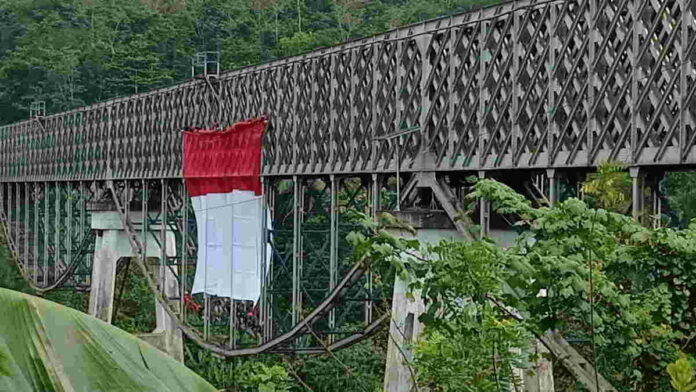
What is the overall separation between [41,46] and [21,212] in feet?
73.3

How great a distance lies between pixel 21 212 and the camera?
183ft

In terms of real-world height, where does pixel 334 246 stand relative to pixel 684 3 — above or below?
below

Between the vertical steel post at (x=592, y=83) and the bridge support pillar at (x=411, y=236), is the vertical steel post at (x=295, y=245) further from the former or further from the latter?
the vertical steel post at (x=592, y=83)

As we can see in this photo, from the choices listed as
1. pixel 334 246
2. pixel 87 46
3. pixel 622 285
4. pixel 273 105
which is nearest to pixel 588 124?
pixel 622 285

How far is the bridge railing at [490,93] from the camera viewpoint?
14.1 m

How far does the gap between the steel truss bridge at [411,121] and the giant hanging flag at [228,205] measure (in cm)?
39

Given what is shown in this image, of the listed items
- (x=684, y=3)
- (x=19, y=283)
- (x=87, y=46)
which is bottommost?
(x=19, y=283)

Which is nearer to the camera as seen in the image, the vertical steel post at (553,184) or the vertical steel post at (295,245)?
the vertical steel post at (553,184)

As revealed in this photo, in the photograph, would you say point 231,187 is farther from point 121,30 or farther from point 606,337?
point 121,30

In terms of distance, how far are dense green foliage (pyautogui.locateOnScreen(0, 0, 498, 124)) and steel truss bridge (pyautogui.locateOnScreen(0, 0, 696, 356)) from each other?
31.1 meters

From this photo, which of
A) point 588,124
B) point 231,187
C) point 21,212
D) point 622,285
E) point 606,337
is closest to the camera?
point 606,337

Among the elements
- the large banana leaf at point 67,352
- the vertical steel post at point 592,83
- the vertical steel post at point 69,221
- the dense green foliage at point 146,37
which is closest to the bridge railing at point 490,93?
the vertical steel post at point 592,83

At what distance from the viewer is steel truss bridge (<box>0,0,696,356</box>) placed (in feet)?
46.9

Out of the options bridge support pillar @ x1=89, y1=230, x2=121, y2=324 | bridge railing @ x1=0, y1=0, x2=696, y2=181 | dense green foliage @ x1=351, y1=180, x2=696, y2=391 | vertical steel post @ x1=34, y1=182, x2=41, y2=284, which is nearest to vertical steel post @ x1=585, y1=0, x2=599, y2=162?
bridge railing @ x1=0, y1=0, x2=696, y2=181
